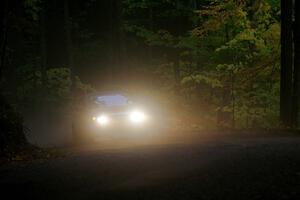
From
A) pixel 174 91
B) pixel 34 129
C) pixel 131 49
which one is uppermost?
pixel 131 49

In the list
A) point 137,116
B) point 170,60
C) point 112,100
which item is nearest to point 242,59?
point 112,100

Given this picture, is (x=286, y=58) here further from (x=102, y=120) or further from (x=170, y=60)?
(x=170, y=60)

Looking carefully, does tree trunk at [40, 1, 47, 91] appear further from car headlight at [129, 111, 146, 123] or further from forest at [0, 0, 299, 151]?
car headlight at [129, 111, 146, 123]

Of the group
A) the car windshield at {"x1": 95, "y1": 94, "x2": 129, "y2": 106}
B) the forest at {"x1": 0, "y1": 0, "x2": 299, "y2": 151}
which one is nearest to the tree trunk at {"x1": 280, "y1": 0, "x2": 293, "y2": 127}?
the forest at {"x1": 0, "y1": 0, "x2": 299, "y2": 151}

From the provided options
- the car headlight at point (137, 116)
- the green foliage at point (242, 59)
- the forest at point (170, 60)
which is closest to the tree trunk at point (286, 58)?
the forest at point (170, 60)

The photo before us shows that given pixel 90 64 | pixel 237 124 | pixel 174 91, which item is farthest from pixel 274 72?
pixel 90 64

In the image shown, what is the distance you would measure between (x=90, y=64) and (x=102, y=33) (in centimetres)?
260

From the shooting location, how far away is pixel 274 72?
26938mm

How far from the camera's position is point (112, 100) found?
20.8 metres

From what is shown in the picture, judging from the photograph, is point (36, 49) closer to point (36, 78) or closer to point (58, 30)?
point (58, 30)

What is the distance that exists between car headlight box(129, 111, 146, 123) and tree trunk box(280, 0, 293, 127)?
17.9ft

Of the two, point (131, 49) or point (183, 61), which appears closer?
point (183, 61)

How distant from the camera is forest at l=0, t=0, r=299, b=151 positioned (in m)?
21.9

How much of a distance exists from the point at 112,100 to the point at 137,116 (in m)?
1.37
